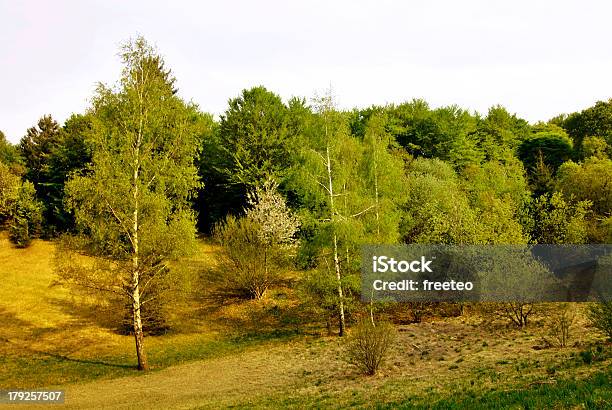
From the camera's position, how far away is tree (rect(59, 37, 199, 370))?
→ 21.0 meters

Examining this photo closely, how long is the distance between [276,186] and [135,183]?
1976 centimetres

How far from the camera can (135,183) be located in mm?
21500

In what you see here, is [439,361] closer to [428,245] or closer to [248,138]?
[428,245]

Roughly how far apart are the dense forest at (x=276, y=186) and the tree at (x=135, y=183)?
0.07m

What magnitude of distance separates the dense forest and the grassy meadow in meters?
2.63

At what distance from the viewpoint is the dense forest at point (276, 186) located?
2166 centimetres

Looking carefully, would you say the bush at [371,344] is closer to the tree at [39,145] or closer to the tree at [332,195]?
the tree at [332,195]

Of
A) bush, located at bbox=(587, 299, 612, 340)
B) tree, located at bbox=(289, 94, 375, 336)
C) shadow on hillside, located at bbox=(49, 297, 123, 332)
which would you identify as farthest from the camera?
shadow on hillside, located at bbox=(49, 297, 123, 332)

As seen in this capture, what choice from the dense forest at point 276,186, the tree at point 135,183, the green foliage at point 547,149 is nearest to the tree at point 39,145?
the dense forest at point 276,186

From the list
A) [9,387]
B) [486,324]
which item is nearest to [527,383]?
[486,324]

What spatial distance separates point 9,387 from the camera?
20.4 metres

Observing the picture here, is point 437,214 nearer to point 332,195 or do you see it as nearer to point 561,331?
point 332,195

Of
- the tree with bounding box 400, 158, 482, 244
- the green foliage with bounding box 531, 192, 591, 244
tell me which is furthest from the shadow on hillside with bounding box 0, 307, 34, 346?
the green foliage with bounding box 531, 192, 591, 244

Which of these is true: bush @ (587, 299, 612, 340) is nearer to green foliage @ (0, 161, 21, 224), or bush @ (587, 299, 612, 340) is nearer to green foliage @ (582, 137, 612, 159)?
green foliage @ (582, 137, 612, 159)
